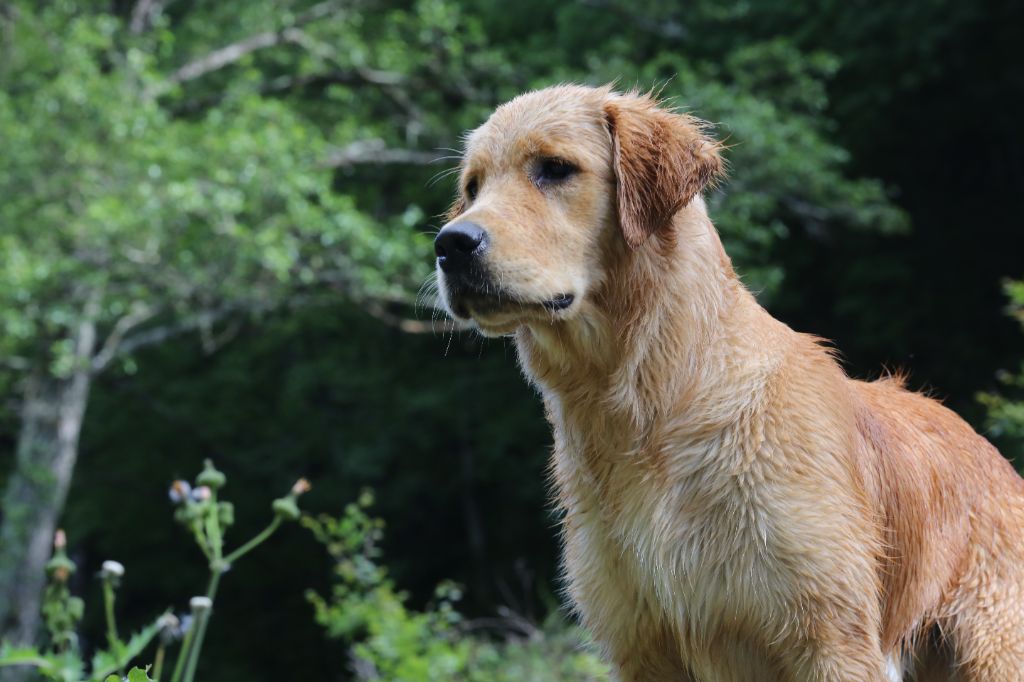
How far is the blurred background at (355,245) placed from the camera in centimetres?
1233

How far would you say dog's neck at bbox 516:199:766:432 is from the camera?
3.05m

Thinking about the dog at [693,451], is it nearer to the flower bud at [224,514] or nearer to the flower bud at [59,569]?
the flower bud at [224,514]

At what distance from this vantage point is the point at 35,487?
14.1 meters

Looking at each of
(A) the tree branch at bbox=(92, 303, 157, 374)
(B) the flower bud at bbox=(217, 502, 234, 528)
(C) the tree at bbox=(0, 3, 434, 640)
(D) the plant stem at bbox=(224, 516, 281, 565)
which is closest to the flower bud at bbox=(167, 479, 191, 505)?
(B) the flower bud at bbox=(217, 502, 234, 528)

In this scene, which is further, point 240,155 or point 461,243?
point 240,155

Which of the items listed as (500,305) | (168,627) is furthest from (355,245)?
(500,305)

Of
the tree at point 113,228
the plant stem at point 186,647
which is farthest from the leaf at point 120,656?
the tree at point 113,228

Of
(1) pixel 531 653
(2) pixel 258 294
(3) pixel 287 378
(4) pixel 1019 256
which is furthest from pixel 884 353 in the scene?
(1) pixel 531 653

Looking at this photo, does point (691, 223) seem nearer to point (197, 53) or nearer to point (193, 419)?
point (197, 53)

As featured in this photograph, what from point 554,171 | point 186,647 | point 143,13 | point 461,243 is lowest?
point 143,13

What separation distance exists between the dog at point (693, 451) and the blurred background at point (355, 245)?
3110 mm

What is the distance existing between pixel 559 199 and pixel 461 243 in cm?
33

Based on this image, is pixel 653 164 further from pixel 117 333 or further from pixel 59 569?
pixel 117 333

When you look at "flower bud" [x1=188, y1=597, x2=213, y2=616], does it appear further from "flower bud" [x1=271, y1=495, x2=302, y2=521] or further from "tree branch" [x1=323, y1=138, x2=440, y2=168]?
"tree branch" [x1=323, y1=138, x2=440, y2=168]
